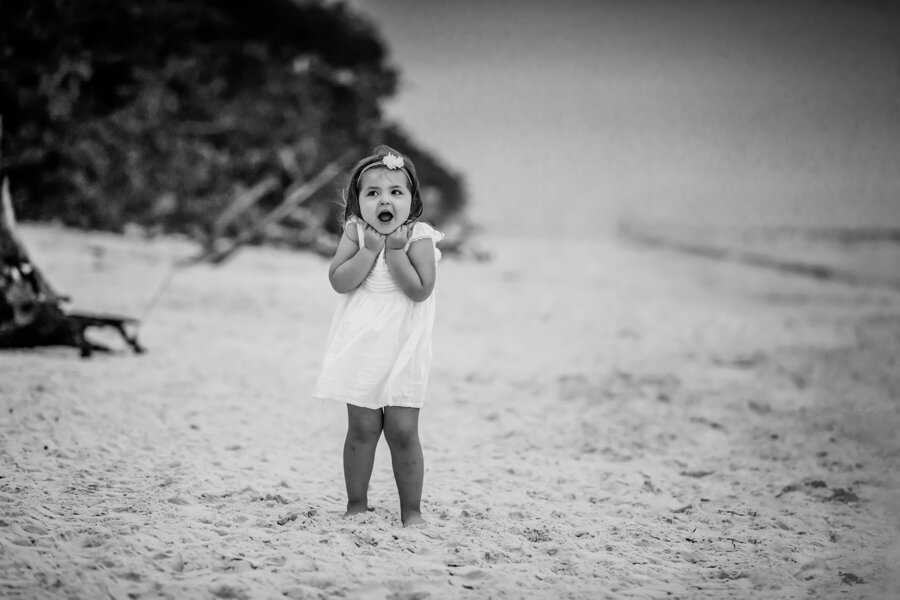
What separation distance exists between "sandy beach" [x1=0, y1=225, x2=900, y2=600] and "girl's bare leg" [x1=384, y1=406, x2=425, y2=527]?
97 millimetres

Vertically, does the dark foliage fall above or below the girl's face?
above

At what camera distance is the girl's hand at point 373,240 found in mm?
2652

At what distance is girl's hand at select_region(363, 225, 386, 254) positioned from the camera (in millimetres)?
2652

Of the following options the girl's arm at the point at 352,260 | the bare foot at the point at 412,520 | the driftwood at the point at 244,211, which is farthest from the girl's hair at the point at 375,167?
the driftwood at the point at 244,211

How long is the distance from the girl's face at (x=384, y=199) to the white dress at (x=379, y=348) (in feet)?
0.25

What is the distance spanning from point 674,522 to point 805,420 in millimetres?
2387

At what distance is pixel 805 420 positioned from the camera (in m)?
4.99

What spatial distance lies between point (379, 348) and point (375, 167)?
657 millimetres

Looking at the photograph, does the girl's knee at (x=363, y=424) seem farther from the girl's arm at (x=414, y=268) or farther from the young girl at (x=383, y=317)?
the girl's arm at (x=414, y=268)

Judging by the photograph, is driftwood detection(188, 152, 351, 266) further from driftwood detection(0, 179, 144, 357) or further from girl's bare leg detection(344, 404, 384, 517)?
girl's bare leg detection(344, 404, 384, 517)

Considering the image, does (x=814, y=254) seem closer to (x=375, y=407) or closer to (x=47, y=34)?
(x=47, y=34)

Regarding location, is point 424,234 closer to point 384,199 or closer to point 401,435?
point 384,199

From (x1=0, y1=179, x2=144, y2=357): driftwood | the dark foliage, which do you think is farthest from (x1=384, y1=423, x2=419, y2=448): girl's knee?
the dark foliage

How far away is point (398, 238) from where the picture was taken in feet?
8.67
